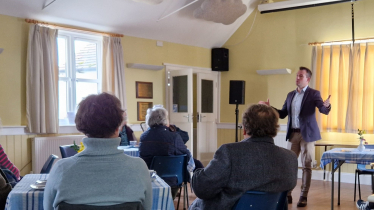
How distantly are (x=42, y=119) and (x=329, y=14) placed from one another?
544cm

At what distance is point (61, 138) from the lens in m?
6.38

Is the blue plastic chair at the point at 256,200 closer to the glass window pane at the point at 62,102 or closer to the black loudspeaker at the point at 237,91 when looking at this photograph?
the glass window pane at the point at 62,102

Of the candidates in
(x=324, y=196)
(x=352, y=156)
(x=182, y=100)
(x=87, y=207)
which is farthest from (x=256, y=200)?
(x=182, y=100)

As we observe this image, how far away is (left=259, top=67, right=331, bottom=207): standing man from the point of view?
504 cm

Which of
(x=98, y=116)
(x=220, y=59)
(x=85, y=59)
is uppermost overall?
(x=220, y=59)

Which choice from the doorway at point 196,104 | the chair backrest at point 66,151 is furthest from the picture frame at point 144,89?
the chair backrest at point 66,151

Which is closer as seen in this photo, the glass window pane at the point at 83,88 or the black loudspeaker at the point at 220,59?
the glass window pane at the point at 83,88

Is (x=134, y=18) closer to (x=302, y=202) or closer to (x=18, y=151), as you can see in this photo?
(x=18, y=151)

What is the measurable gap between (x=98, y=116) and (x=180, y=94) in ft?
20.5

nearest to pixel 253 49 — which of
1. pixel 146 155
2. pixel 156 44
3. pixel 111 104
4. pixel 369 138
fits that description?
pixel 156 44

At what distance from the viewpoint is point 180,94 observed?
804 cm

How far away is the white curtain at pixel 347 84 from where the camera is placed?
6949 mm

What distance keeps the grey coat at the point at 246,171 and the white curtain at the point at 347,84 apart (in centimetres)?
526

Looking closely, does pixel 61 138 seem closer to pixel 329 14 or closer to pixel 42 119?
pixel 42 119
